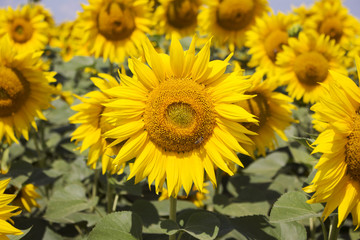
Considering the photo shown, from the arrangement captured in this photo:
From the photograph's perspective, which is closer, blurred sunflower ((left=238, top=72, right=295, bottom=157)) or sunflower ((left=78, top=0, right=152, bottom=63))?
blurred sunflower ((left=238, top=72, right=295, bottom=157))

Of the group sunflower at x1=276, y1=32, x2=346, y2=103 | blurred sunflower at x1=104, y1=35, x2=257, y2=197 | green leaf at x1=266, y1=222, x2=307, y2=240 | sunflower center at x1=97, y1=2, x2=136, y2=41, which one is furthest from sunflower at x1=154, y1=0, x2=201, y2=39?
green leaf at x1=266, y1=222, x2=307, y2=240

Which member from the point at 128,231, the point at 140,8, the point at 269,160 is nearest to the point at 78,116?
the point at 128,231

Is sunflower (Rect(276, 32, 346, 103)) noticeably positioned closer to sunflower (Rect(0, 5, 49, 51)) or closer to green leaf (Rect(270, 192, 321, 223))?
green leaf (Rect(270, 192, 321, 223))

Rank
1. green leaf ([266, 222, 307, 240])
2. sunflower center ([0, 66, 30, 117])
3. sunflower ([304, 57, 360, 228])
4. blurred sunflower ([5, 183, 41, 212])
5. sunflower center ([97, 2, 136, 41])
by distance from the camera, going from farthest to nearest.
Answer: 1. sunflower center ([97, 2, 136, 41])
2. blurred sunflower ([5, 183, 41, 212])
3. sunflower center ([0, 66, 30, 117])
4. green leaf ([266, 222, 307, 240])
5. sunflower ([304, 57, 360, 228])

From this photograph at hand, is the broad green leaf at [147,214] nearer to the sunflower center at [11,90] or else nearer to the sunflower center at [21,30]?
the sunflower center at [11,90]

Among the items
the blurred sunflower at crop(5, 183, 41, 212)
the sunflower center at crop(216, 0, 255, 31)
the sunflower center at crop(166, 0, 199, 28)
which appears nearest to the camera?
the blurred sunflower at crop(5, 183, 41, 212)
